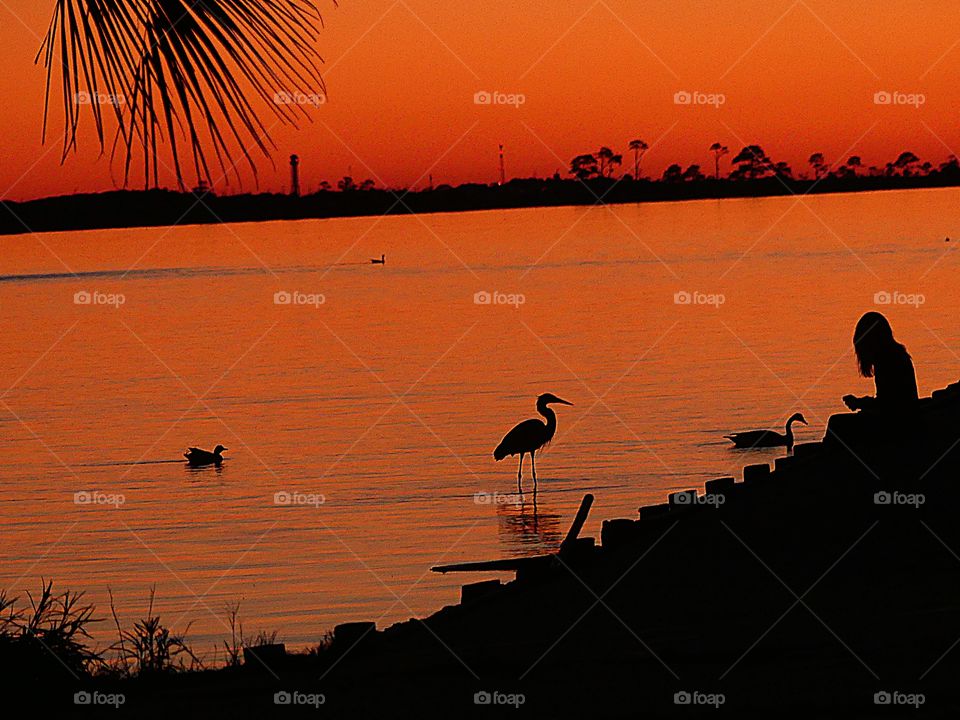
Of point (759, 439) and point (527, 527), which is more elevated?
point (759, 439)

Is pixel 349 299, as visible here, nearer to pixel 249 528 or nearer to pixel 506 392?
pixel 506 392

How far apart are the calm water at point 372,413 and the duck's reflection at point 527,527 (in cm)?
6

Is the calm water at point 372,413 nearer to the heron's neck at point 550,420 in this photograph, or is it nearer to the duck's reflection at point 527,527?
the duck's reflection at point 527,527

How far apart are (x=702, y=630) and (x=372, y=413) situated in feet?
81.6

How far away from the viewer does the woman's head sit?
1435 cm

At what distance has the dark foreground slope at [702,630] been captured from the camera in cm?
748

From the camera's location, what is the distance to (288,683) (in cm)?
854

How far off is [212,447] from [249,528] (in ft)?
31.0

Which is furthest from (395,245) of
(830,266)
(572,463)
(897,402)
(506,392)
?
(897,402)

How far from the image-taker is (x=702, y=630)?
903cm

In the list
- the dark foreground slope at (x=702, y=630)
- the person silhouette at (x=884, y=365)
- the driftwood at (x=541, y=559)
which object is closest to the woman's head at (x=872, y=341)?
the person silhouette at (x=884, y=365)

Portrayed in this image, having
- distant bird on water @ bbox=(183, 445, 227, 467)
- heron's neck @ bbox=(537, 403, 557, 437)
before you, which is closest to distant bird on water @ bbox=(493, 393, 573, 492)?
heron's neck @ bbox=(537, 403, 557, 437)

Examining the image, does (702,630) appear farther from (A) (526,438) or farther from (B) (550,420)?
(B) (550,420)

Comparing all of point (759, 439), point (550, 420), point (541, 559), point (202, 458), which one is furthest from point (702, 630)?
point (202, 458)
